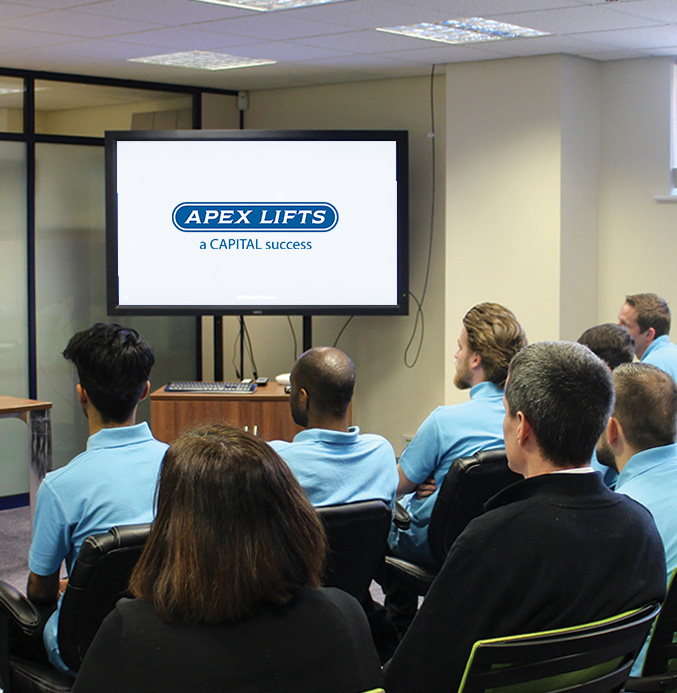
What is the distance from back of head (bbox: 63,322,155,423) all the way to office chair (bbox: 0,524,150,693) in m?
0.55

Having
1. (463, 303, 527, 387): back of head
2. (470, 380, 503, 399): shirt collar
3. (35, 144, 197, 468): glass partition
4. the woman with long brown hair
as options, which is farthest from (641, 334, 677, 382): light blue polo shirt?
(35, 144, 197, 468): glass partition

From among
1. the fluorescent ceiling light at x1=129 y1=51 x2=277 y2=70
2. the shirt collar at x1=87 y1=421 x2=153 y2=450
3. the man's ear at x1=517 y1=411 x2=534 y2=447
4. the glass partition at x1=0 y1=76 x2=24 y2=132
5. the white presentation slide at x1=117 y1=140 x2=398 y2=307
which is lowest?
the shirt collar at x1=87 y1=421 x2=153 y2=450

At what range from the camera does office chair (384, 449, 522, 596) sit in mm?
2521

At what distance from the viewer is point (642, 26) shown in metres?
4.46

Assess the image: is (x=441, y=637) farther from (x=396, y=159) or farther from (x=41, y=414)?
(x=396, y=159)

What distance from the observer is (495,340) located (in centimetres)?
306

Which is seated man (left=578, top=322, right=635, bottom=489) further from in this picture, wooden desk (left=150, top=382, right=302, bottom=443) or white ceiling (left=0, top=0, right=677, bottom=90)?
wooden desk (left=150, top=382, right=302, bottom=443)

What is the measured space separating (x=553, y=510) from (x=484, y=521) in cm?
11

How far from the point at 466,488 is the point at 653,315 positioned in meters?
2.32

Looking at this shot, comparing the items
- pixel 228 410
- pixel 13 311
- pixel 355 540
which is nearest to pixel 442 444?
pixel 355 540

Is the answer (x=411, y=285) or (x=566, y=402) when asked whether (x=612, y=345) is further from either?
(x=411, y=285)

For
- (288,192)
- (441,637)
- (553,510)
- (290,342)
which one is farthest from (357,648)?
(290,342)

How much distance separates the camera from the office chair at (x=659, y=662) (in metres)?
1.88

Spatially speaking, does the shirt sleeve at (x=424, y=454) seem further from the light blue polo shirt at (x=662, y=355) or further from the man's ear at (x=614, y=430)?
the light blue polo shirt at (x=662, y=355)
